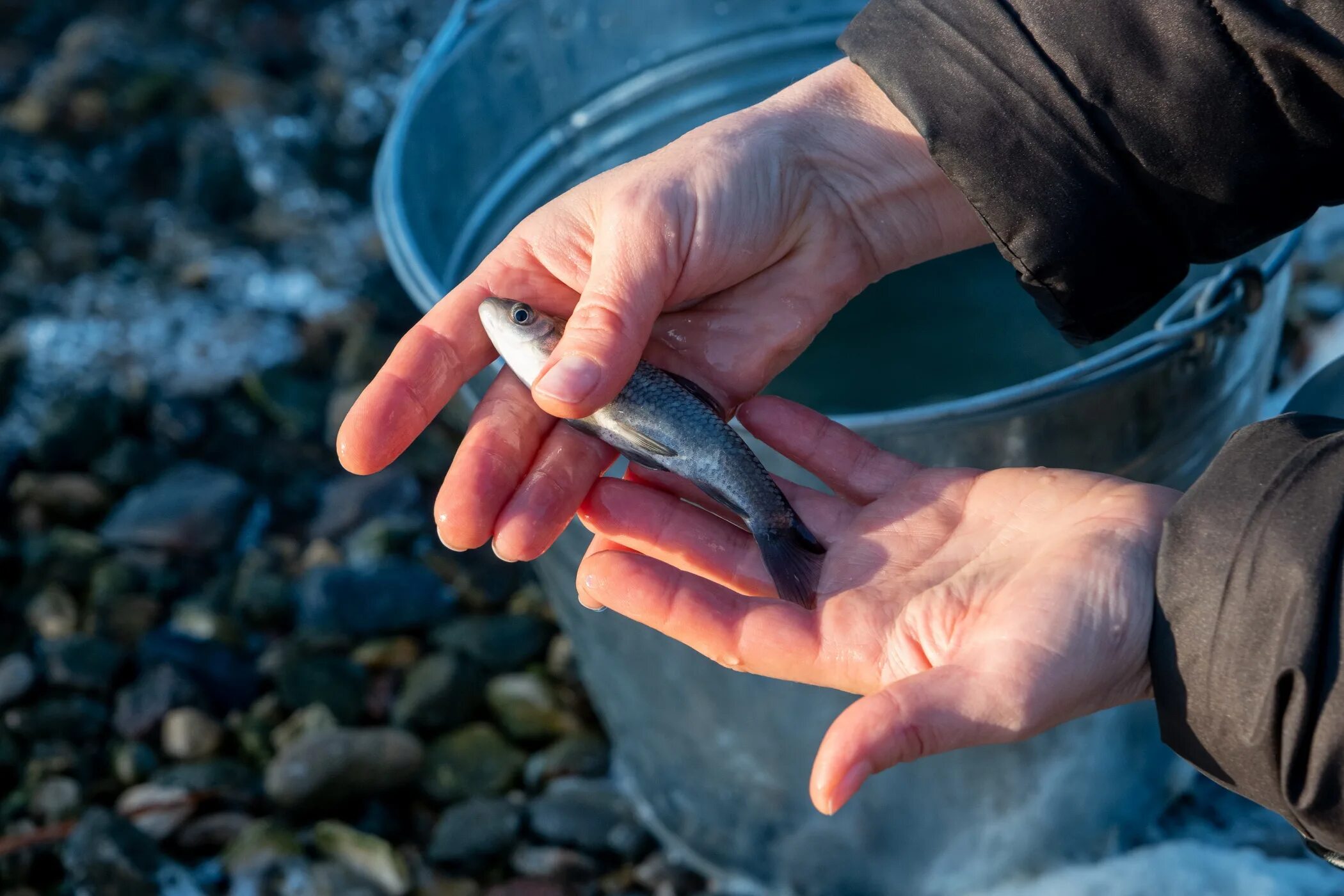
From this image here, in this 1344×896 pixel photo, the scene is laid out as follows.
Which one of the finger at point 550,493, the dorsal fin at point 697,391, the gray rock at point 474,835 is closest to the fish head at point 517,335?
the finger at point 550,493

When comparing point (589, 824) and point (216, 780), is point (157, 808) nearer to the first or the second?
point (216, 780)

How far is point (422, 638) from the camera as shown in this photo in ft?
13.8

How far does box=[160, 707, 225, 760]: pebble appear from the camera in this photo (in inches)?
150

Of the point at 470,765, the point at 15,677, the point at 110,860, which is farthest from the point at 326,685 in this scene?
the point at 15,677

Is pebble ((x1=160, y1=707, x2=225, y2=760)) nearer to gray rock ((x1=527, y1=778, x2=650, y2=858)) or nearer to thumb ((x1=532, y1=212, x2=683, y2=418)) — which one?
gray rock ((x1=527, y1=778, x2=650, y2=858))

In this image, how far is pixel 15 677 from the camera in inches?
157

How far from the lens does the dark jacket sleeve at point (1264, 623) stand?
1729 mm

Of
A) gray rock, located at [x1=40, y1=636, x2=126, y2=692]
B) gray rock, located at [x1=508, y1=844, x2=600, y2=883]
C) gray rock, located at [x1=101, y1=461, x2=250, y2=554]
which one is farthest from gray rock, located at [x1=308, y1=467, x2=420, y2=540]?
gray rock, located at [x1=508, y1=844, x2=600, y2=883]

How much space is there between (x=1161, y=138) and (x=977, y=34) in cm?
42

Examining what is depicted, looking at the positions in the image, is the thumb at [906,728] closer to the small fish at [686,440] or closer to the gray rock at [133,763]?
the small fish at [686,440]

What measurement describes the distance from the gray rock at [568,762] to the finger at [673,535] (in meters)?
1.57

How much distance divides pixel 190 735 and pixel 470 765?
938mm

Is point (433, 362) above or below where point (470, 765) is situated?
above

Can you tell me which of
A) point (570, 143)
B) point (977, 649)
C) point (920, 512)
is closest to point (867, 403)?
point (570, 143)
